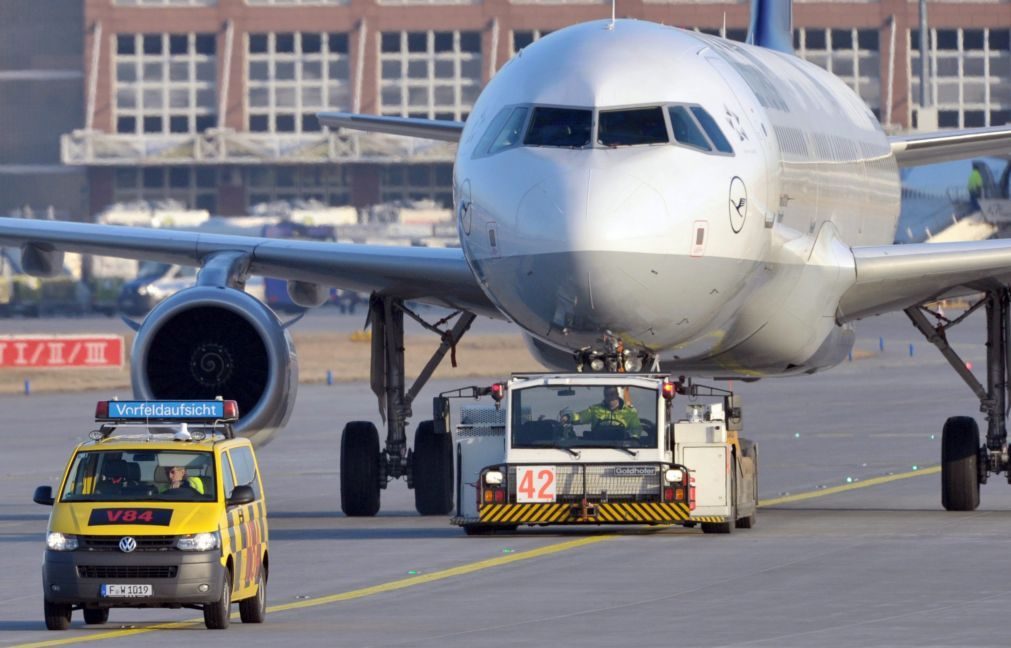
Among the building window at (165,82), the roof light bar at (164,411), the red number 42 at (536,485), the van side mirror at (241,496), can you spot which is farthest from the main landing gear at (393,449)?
the building window at (165,82)

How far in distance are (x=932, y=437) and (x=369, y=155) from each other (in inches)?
3284

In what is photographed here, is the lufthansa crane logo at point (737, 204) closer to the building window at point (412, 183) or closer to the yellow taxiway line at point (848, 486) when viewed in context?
the yellow taxiway line at point (848, 486)

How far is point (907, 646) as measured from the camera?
14.1m

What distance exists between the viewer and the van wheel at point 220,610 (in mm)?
15727

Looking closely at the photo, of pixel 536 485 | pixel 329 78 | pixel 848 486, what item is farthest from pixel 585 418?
pixel 329 78

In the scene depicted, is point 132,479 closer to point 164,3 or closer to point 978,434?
point 978,434

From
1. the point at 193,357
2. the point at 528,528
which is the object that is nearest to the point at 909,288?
the point at 528,528

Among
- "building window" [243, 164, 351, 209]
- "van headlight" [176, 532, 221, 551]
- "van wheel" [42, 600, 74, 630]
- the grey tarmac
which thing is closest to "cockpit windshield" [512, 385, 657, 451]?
the grey tarmac

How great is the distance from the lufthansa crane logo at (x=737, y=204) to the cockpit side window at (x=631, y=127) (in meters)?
0.86

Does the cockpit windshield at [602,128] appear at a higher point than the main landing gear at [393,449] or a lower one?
higher

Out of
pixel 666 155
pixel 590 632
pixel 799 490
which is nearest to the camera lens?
pixel 590 632

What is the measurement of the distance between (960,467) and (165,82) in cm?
9802

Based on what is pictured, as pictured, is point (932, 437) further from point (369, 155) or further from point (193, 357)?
point (369, 155)

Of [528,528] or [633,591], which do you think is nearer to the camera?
[633,591]
